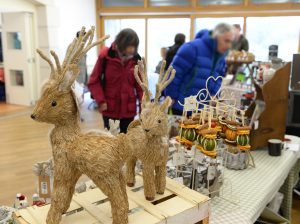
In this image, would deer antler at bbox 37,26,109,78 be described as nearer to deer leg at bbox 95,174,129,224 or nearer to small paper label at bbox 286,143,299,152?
deer leg at bbox 95,174,129,224

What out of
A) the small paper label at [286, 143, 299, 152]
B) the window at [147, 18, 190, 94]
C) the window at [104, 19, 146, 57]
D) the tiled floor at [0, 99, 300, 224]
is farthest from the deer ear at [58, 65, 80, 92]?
the window at [104, 19, 146, 57]

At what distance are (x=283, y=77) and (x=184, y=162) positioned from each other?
3.68 ft

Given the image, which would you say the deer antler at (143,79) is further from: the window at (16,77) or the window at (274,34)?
the window at (16,77)

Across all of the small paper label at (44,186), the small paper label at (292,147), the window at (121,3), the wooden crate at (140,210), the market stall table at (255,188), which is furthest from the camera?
the window at (121,3)

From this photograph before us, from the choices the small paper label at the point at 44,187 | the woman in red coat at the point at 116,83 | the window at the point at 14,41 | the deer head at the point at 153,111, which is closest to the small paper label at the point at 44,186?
the small paper label at the point at 44,187

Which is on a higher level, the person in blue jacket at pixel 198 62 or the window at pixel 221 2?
the window at pixel 221 2

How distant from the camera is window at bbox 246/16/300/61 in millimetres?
5652

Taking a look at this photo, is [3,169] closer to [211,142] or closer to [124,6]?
[211,142]

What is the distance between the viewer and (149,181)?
119 cm

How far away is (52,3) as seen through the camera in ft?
20.0

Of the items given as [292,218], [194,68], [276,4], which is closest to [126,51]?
[194,68]

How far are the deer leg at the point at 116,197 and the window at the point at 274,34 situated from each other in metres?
5.06

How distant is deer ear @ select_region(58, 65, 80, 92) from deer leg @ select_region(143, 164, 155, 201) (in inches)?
16.0

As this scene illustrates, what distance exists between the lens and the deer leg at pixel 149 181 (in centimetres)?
118
